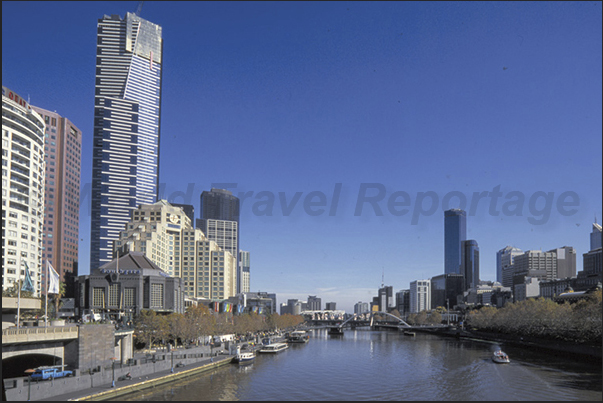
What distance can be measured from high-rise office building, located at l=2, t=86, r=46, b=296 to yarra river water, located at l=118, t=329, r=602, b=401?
7149 centimetres

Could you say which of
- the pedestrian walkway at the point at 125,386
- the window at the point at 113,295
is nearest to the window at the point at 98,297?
the window at the point at 113,295

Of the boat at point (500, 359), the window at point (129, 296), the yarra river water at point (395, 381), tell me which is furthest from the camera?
the window at point (129, 296)

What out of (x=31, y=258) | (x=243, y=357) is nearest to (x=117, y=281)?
(x=31, y=258)

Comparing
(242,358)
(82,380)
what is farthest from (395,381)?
(82,380)

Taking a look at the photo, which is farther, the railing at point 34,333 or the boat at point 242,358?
the boat at point 242,358

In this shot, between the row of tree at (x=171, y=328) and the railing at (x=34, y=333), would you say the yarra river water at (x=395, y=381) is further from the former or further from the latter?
the row of tree at (x=171, y=328)

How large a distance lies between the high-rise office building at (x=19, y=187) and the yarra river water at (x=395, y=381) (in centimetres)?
7149

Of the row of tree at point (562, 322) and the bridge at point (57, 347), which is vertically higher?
the bridge at point (57, 347)

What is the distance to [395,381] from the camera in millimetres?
91688

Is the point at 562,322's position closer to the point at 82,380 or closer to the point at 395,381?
the point at 395,381

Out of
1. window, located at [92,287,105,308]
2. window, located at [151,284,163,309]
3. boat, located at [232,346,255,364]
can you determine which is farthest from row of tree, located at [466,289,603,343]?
window, located at [92,287,105,308]

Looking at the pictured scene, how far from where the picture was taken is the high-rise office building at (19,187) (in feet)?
462

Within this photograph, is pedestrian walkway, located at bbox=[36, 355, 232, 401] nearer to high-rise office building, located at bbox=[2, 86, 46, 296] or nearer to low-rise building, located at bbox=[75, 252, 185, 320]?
low-rise building, located at bbox=[75, 252, 185, 320]

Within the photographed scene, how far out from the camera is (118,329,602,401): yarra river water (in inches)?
2972
